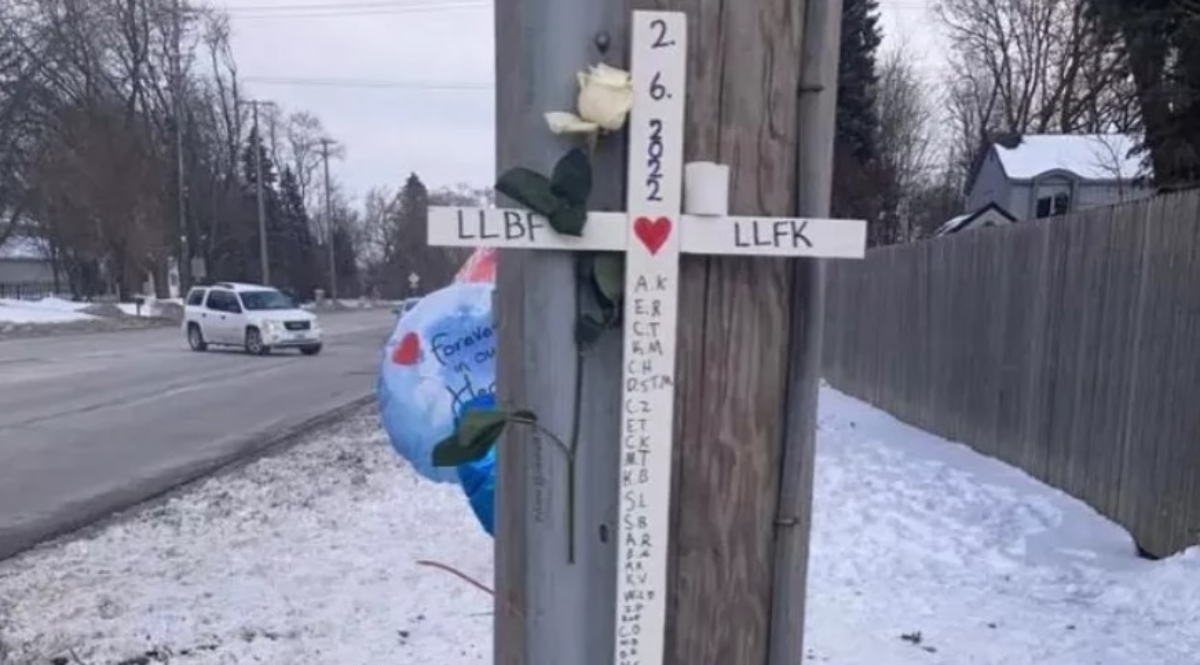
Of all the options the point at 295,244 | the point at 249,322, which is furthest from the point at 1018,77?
the point at 295,244

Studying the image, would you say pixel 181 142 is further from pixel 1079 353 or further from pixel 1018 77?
A: pixel 1079 353

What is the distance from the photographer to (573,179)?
1.05m

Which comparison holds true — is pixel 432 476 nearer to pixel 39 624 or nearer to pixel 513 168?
pixel 513 168

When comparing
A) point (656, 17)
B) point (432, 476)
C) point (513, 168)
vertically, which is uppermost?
point (656, 17)

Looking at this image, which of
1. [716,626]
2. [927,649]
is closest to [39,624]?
[927,649]

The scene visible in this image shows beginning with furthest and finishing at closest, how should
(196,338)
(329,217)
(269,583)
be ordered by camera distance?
(329,217) → (196,338) → (269,583)

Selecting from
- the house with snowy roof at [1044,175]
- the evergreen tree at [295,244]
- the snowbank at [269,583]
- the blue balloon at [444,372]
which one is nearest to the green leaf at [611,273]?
the blue balloon at [444,372]

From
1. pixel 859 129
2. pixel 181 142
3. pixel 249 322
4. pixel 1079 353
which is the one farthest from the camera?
pixel 181 142

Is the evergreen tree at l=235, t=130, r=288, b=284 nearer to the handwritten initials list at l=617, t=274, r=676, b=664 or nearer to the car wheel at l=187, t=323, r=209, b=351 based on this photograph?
the car wheel at l=187, t=323, r=209, b=351

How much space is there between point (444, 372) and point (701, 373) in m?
0.84

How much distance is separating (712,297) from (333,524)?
600 centimetres

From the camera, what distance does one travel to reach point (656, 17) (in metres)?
1.04

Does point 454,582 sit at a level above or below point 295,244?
below

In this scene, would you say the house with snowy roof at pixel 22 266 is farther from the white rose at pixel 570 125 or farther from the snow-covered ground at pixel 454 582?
the white rose at pixel 570 125
